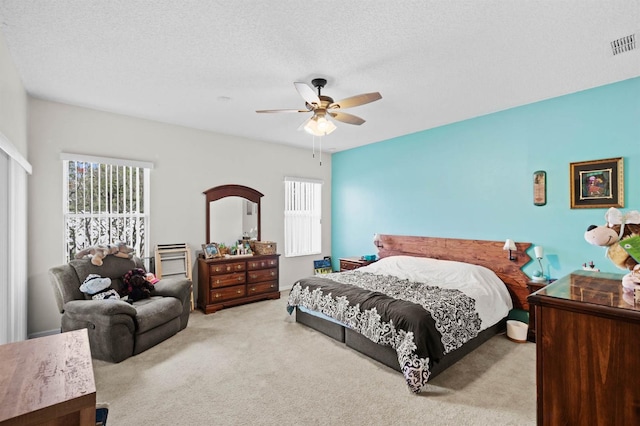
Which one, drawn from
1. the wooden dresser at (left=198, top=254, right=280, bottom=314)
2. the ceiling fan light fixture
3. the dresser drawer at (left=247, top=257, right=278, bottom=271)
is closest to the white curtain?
the wooden dresser at (left=198, top=254, right=280, bottom=314)

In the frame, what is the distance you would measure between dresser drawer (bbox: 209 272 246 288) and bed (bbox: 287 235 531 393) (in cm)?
120

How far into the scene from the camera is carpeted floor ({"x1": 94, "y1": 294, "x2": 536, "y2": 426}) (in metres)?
2.20

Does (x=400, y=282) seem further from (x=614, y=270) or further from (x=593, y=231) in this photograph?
(x=593, y=231)

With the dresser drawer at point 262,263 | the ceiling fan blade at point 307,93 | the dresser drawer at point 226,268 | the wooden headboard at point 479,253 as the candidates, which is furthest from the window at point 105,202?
the wooden headboard at point 479,253

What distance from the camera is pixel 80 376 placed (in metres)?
1.24

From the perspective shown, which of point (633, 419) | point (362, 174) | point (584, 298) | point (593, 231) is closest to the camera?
point (633, 419)

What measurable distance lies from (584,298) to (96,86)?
4.38 metres

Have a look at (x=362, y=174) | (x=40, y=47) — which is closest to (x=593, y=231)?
(x=40, y=47)

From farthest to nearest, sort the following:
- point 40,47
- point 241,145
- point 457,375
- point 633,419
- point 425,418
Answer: point 241,145 < point 457,375 < point 40,47 < point 425,418 < point 633,419

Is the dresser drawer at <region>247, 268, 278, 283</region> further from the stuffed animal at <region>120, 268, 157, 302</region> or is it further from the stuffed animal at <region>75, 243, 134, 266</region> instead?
the stuffed animal at <region>75, 243, 134, 266</region>

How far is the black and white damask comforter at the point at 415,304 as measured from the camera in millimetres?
2578

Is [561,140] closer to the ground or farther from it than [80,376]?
farther from it

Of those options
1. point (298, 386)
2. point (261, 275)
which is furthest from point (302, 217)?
point (298, 386)

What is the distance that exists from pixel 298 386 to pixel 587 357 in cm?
209
